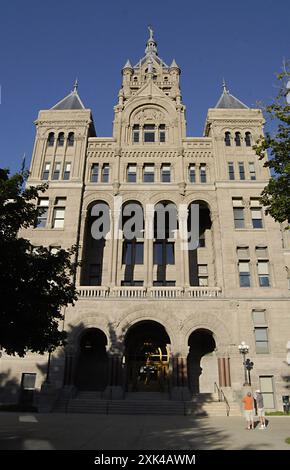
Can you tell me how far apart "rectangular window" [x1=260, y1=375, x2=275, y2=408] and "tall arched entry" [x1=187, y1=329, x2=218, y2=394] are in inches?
160

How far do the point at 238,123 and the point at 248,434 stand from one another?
105ft

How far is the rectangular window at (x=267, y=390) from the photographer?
88.4ft

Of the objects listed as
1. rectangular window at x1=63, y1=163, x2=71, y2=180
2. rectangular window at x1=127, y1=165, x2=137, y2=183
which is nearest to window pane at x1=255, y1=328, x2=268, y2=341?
rectangular window at x1=127, y1=165, x2=137, y2=183

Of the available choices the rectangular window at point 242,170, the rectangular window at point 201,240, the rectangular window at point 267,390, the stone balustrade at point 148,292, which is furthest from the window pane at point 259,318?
the rectangular window at point 242,170

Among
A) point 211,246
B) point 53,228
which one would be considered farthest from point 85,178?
point 211,246

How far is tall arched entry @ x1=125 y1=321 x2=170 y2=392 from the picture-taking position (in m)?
30.3

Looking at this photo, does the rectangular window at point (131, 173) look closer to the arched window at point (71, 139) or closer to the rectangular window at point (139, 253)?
the rectangular window at point (139, 253)

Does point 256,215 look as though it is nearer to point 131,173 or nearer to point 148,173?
point 148,173

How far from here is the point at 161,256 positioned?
35.6 metres

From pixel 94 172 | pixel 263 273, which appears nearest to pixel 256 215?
pixel 263 273

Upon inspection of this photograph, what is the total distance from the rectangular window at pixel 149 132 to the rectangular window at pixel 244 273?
1738 centimetres

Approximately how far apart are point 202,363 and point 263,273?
9.65 meters

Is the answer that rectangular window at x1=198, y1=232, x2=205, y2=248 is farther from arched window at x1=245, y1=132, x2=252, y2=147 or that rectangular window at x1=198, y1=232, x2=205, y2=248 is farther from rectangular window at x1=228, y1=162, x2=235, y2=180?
arched window at x1=245, y1=132, x2=252, y2=147
